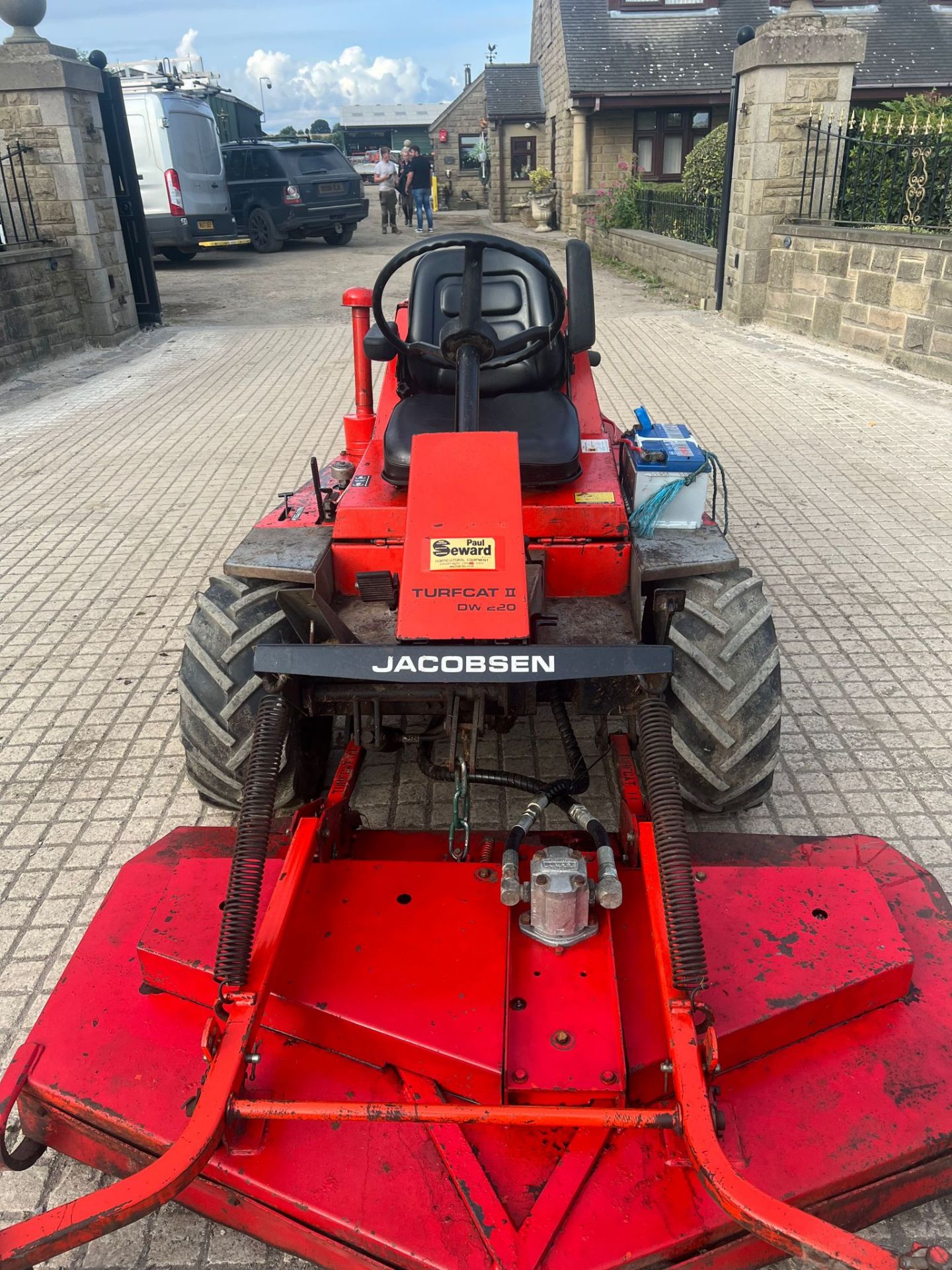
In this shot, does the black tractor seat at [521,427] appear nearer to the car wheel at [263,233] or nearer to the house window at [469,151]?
the car wheel at [263,233]

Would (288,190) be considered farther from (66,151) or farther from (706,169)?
(66,151)

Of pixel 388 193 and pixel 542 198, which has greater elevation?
pixel 388 193

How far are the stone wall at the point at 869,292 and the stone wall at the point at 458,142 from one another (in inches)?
1006

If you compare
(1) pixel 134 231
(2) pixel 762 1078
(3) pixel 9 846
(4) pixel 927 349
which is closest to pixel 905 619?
(2) pixel 762 1078

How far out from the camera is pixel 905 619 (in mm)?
4562

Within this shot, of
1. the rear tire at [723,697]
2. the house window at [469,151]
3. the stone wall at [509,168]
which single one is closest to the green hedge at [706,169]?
the stone wall at [509,168]

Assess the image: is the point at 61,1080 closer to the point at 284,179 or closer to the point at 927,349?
the point at 927,349

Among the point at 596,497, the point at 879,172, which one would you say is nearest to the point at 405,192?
the point at 879,172

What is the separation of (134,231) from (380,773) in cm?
Result: 1065

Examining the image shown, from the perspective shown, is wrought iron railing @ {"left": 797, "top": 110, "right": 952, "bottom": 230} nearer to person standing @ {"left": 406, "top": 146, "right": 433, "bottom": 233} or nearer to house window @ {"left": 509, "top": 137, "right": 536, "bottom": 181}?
person standing @ {"left": 406, "top": 146, "right": 433, "bottom": 233}

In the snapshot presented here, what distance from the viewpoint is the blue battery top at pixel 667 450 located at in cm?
308

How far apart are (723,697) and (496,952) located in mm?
1059

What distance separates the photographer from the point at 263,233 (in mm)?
18891

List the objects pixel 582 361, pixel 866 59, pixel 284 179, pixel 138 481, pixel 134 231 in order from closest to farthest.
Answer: pixel 582 361
pixel 138 481
pixel 134 231
pixel 284 179
pixel 866 59
